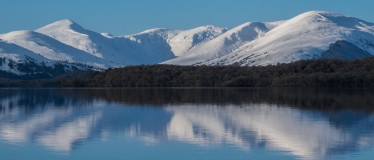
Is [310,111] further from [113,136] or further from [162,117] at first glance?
[113,136]

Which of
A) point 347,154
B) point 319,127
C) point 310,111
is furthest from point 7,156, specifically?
point 310,111

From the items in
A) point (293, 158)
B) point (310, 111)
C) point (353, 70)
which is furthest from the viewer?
point (353, 70)

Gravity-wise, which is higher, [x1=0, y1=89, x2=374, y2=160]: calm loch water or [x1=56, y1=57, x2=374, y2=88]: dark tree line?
[x1=56, y1=57, x2=374, y2=88]: dark tree line

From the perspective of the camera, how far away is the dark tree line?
493ft

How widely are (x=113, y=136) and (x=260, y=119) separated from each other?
1369 centimetres

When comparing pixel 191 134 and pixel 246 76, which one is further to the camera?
pixel 246 76

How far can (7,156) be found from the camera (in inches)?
1280

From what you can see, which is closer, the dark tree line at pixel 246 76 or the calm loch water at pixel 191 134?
the calm loch water at pixel 191 134

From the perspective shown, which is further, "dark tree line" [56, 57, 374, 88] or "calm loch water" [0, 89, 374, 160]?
"dark tree line" [56, 57, 374, 88]

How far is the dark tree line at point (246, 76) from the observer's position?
150 meters

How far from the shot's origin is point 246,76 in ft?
553

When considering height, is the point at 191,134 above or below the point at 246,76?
below

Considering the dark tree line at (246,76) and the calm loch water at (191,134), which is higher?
the dark tree line at (246,76)

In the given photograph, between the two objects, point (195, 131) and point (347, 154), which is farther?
point (195, 131)
